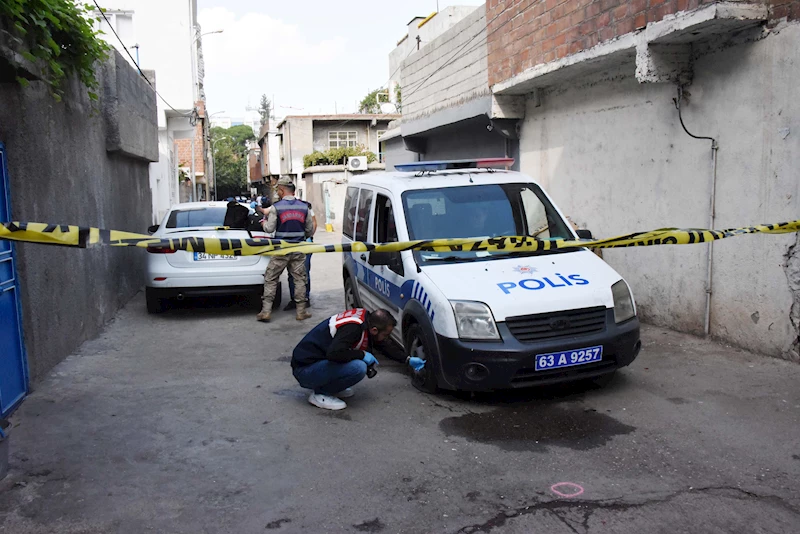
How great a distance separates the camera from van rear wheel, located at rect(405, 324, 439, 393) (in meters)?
5.47

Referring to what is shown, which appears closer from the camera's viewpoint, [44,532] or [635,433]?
[44,532]

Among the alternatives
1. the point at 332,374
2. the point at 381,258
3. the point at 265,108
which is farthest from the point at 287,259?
the point at 265,108

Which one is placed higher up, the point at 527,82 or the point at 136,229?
the point at 527,82

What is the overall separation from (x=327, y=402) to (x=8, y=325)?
2.54 m

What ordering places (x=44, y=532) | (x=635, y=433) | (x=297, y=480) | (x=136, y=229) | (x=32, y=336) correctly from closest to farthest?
(x=44, y=532) < (x=297, y=480) < (x=635, y=433) < (x=32, y=336) < (x=136, y=229)

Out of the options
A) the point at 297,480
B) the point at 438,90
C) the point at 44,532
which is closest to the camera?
the point at 44,532

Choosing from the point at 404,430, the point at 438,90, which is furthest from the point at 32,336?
the point at 438,90

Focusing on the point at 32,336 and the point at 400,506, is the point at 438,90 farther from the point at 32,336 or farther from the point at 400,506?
the point at 400,506

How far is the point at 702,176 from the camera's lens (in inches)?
290

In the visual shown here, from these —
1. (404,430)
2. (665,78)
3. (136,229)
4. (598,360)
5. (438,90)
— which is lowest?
(404,430)

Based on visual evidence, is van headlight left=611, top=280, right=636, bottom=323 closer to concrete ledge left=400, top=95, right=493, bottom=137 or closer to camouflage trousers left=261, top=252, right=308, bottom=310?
camouflage trousers left=261, top=252, right=308, bottom=310

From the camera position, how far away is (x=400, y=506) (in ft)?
12.4

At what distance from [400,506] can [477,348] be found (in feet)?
5.24

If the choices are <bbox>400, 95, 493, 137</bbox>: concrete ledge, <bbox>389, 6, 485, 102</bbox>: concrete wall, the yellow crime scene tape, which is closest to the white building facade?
<bbox>389, 6, 485, 102</bbox>: concrete wall
